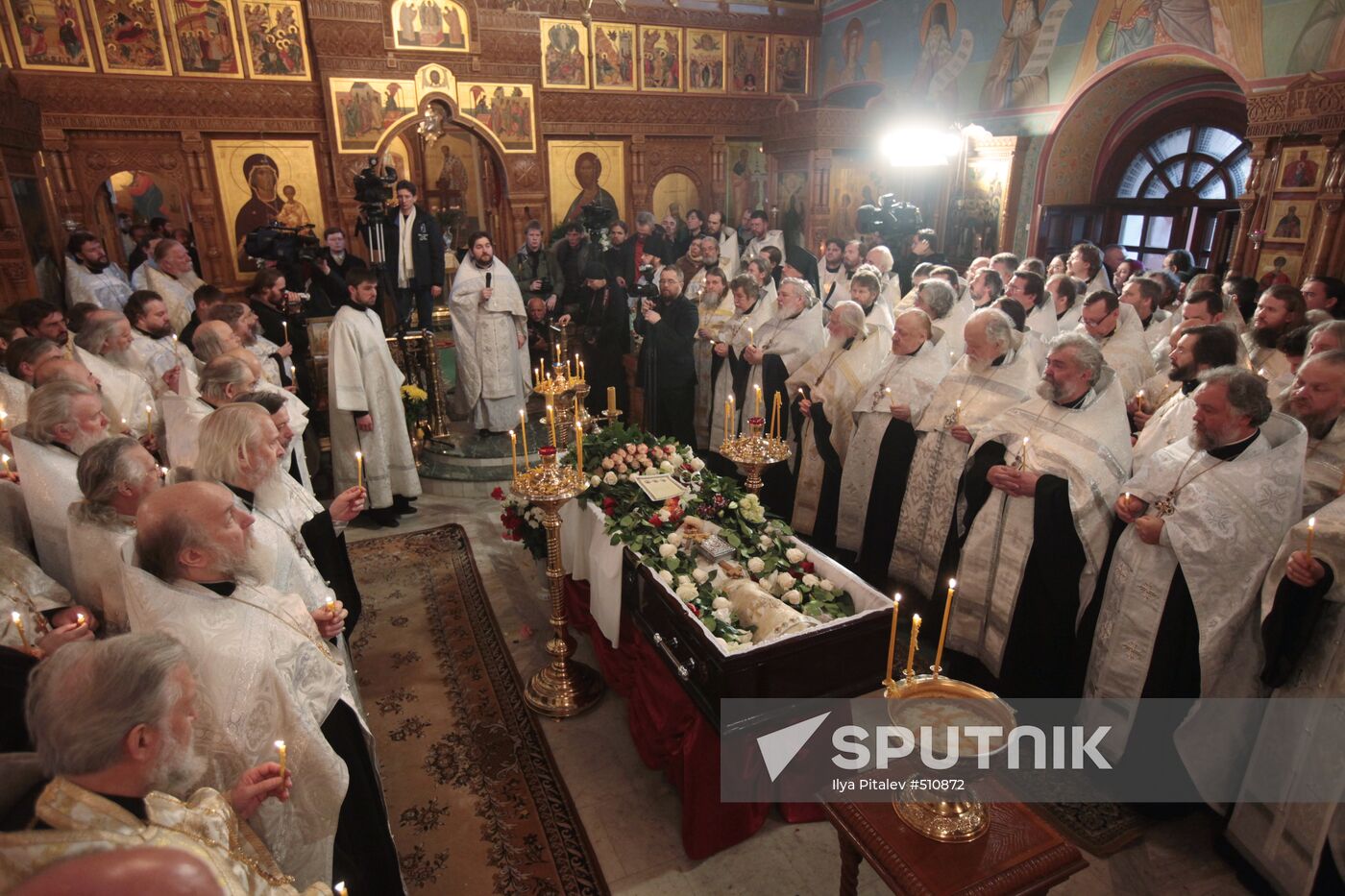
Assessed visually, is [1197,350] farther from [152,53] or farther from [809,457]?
[152,53]

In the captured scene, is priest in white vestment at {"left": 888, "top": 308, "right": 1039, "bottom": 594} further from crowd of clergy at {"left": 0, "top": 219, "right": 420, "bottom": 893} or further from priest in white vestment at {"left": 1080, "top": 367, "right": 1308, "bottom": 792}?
crowd of clergy at {"left": 0, "top": 219, "right": 420, "bottom": 893}

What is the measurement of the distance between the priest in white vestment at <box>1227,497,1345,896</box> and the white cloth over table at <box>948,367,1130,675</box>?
2.77 ft

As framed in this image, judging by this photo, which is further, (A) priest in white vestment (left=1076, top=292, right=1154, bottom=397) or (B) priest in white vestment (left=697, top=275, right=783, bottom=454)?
(B) priest in white vestment (left=697, top=275, right=783, bottom=454)

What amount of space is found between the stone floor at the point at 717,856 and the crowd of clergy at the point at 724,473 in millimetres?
303

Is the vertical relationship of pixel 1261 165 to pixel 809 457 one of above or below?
above

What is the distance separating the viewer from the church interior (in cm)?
223

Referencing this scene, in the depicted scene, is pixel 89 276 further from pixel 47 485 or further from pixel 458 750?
pixel 458 750

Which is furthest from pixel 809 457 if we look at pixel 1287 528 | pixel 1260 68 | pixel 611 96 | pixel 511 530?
pixel 611 96

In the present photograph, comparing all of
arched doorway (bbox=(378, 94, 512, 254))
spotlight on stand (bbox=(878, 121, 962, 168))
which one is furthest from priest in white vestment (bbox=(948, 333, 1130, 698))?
arched doorway (bbox=(378, 94, 512, 254))

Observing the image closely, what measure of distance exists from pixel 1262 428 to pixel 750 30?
1495 centimetres

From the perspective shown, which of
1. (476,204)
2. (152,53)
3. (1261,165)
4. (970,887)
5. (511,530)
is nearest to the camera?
(970,887)

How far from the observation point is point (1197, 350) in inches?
163

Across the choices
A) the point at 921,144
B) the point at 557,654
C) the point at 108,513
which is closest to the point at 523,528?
the point at 557,654

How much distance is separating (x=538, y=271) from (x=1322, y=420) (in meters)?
8.91
